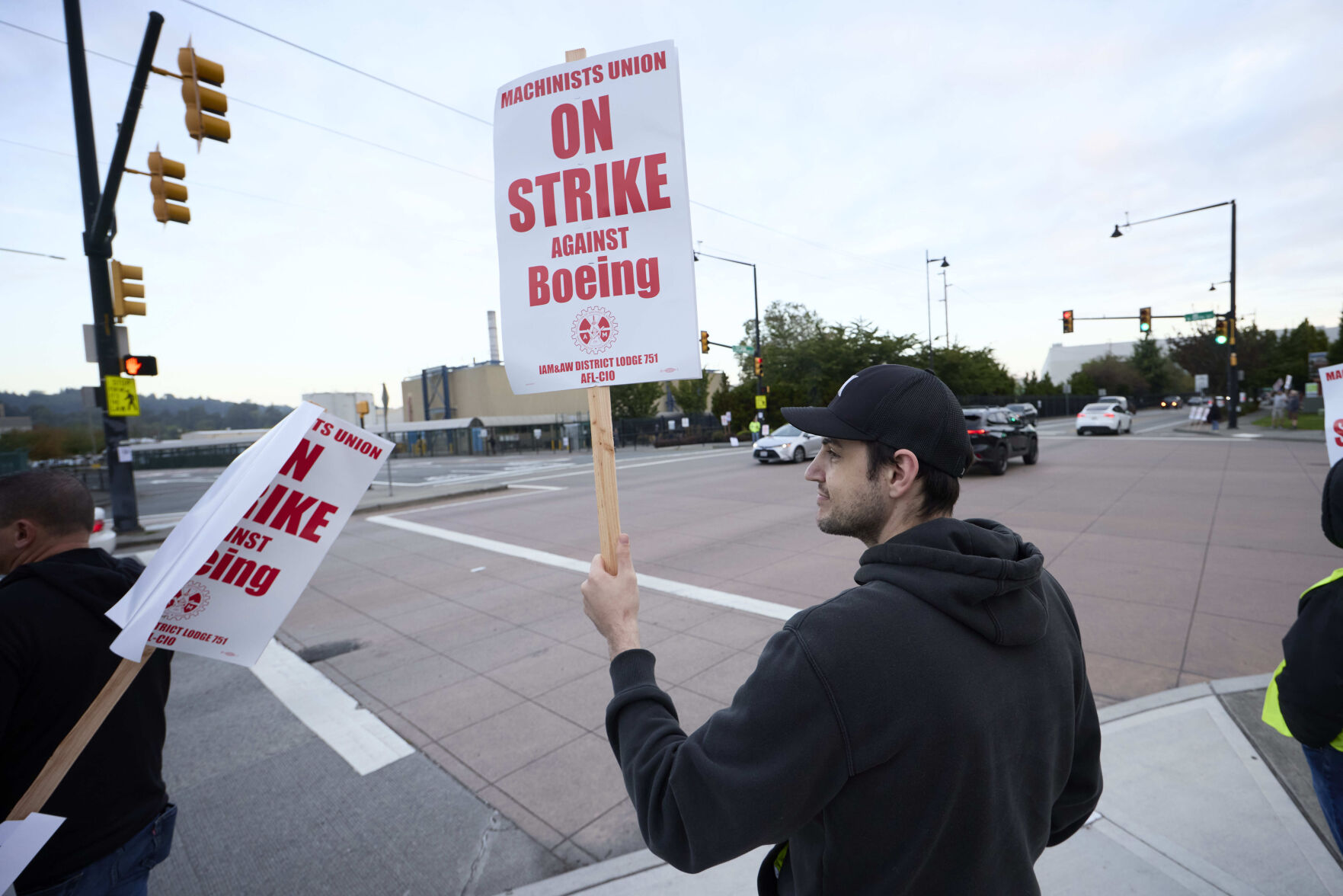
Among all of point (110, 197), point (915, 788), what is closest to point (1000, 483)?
point (915, 788)

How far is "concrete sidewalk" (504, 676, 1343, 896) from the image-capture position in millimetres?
2613

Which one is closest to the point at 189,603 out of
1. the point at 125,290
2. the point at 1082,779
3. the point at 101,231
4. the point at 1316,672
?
the point at 1082,779

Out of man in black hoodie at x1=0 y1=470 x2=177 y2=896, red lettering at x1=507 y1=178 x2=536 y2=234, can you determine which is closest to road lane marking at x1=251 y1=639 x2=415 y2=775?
man in black hoodie at x1=0 y1=470 x2=177 y2=896

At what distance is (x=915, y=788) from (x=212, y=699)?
5.62 meters

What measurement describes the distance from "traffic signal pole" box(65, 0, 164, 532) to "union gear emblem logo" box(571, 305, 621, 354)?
399 inches

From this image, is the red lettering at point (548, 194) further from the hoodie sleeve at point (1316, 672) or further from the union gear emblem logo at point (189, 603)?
the hoodie sleeve at point (1316, 672)

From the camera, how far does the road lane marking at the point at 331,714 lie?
414cm

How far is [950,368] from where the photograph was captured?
50156 mm

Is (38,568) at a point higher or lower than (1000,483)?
higher

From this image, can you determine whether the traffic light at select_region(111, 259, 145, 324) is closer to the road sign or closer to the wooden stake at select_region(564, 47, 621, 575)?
the road sign

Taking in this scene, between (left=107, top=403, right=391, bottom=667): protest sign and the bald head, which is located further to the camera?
the bald head

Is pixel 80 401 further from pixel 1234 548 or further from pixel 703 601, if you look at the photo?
pixel 1234 548

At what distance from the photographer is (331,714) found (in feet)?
15.6

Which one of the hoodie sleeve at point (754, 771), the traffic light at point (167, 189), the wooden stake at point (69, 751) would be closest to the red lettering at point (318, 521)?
the wooden stake at point (69, 751)
